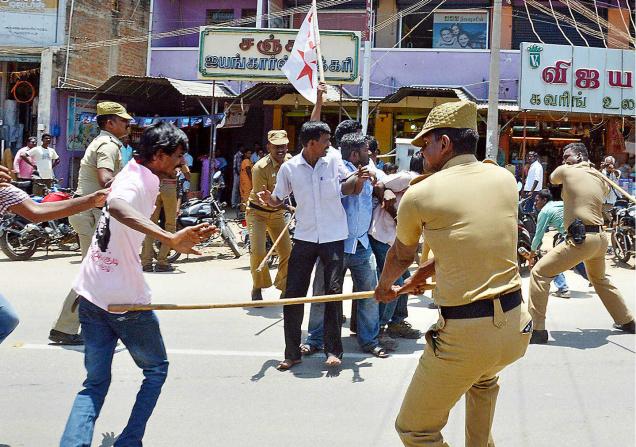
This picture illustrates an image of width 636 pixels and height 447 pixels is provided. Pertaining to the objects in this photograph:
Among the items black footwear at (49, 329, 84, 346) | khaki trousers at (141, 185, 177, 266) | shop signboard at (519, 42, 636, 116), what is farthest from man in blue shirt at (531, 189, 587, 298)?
shop signboard at (519, 42, 636, 116)

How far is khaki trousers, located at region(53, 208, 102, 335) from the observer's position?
6.21 metres

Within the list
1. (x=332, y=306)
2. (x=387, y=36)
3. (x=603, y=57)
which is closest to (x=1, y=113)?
(x=387, y=36)

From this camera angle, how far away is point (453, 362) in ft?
10.1

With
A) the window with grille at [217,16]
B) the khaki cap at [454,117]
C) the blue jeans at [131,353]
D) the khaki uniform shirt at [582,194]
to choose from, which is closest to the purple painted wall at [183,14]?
the window with grille at [217,16]

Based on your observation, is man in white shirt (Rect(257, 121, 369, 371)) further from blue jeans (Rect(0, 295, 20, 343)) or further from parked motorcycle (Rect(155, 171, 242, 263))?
parked motorcycle (Rect(155, 171, 242, 263))

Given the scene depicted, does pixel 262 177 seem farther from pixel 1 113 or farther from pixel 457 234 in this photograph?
pixel 1 113

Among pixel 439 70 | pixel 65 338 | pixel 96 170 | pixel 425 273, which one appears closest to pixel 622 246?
pixel 96 170

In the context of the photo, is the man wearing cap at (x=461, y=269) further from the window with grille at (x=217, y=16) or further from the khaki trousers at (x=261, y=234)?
the window with grille at (x=217, y=16)

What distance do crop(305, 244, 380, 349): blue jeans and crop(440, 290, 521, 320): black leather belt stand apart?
2985 millimetres

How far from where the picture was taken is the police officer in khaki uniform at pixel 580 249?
6617 mm

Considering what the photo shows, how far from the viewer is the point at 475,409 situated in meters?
3.40

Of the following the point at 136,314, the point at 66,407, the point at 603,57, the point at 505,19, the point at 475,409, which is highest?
the point at 505,19

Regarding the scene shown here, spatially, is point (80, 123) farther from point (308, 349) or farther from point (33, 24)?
point (308, 349)

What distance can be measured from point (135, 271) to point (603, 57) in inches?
661
